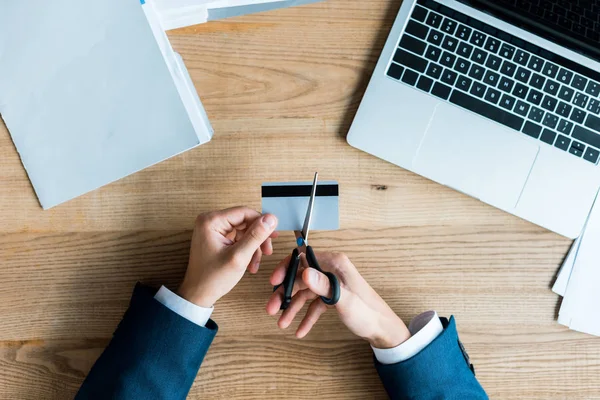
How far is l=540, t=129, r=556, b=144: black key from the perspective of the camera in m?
0.77

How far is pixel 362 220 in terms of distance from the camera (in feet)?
2.62

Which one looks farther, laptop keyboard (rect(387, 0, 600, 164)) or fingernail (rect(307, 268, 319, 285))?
laptop keyboard (rect(387, 0, 600, 164))

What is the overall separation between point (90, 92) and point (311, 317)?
44 cm

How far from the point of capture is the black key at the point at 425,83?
77 centimetres

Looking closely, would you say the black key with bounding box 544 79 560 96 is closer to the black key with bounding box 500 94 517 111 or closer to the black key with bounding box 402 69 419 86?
the black key with bounding box 500 94 517 111

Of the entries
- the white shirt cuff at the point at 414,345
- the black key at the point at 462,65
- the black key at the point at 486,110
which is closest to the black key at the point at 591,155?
the black key at the point at 486,110

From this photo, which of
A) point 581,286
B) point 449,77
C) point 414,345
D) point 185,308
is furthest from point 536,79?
point 185,308

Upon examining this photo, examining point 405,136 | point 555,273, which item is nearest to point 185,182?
point 405,136

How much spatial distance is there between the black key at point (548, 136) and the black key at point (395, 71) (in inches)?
8.6

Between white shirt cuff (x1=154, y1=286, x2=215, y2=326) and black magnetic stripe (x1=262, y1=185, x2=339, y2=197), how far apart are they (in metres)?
0.19

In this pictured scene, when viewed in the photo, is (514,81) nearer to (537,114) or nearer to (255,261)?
(537,114)

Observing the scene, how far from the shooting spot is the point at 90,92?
76cm

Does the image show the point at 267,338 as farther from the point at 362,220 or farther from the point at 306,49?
the point at 306,49

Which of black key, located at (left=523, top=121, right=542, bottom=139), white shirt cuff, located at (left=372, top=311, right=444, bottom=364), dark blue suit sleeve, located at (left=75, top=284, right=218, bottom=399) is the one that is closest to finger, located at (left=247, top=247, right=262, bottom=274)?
dark blue suit sleeve, located at (left=75, top=284, right=218, bottom=399)
